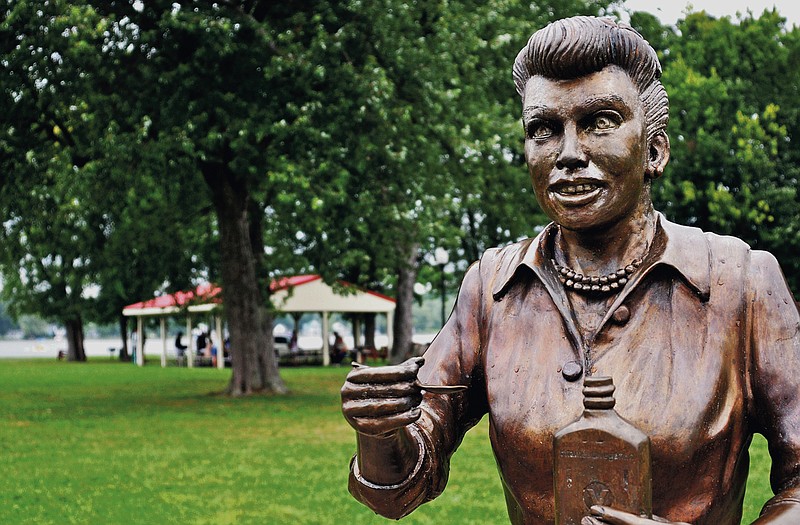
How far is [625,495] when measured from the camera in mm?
1783

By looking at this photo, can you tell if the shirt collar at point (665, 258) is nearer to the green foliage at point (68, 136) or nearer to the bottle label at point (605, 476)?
the bottle label at point (605, 476)

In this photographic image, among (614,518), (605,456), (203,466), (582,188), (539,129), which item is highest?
(539,129)

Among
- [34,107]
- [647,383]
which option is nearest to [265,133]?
[34,107]

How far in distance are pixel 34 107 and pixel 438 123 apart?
7154 millimetres

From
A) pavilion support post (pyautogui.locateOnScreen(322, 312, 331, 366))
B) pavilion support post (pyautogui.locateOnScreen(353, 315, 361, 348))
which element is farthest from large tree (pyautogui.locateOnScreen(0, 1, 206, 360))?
pavilion support post (pyautogui.locateOnScreen(353, 315, 361, 348))

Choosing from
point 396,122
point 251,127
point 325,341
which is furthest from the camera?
point 325,341

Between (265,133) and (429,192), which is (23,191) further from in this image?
(429,192)

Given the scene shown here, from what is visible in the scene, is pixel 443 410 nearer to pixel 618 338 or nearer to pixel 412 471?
pixel 412 471

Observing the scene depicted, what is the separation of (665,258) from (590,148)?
292 millimetres

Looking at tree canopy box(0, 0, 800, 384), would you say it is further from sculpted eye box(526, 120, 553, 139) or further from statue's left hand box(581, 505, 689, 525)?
statue's left hand box(581, 505, 689, 525)

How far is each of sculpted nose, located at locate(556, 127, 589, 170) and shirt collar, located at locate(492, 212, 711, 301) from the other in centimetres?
27

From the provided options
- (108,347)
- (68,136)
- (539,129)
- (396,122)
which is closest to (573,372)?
(539,129)

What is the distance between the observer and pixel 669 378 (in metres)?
A: 2.08

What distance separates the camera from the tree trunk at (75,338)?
54.1m
